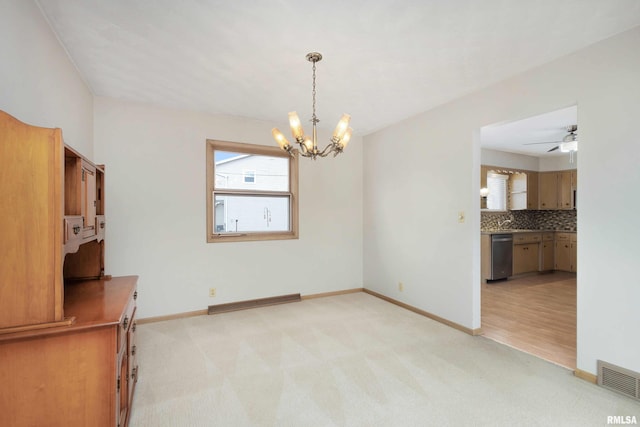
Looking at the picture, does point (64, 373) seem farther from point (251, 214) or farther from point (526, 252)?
point (526, 252)

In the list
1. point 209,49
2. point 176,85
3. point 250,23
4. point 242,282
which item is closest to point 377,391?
point 242,282

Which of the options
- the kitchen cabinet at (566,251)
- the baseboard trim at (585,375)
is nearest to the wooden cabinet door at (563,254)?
the kitchen cabinet at (566,251)

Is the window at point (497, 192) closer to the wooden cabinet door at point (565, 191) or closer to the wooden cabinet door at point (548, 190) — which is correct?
the wooden cabinet door at point (548, 190)

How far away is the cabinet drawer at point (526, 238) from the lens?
6059 millimetres

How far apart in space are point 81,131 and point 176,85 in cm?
102

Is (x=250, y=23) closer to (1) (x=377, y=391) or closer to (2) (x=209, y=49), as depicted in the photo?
(2) (x=209, y=49)

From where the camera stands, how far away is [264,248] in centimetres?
432

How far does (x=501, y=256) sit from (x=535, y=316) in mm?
2166

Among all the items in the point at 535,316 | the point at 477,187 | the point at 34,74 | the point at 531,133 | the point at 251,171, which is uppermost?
the point at 531,133

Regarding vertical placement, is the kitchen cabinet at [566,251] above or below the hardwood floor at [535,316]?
above

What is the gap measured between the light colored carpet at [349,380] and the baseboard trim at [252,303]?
1.31 feet

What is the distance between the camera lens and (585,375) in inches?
92.8

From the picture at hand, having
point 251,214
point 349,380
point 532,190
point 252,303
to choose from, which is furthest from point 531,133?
point 252,303

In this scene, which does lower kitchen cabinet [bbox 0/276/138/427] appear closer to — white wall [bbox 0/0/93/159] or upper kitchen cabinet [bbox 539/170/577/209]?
white wall [bbox 0/0/93/159]
